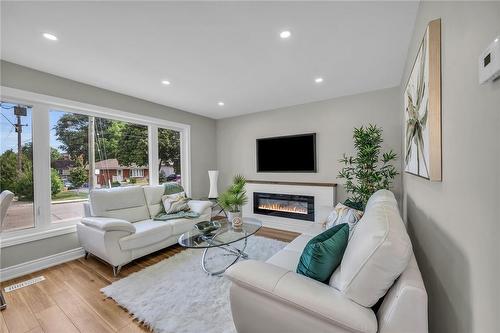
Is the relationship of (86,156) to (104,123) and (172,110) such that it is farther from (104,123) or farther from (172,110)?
(172,110)

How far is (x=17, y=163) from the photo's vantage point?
2512 millimetres

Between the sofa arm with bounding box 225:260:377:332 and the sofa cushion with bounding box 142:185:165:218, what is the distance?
2556 millimetres

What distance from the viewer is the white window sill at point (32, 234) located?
2377mm

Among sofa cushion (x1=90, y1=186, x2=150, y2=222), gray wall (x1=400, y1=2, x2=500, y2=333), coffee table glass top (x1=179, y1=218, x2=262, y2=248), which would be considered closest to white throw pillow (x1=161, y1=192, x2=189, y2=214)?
sofa cushion (x1=90, y1=186, x2=150, y2=222)

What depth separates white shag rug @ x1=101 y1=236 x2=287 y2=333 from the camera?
1617 mm

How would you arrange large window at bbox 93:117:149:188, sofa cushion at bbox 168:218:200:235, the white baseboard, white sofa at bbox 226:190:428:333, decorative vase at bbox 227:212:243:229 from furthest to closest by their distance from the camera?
large window at bbox 93:117:149:188, sofa cushion at bbox 168:218:200:235, decorative vase at bbox 227:212:243:229, the white baseboard, white sofa at bbox 226:190:428:333

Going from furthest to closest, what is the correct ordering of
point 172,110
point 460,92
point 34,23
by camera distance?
point 172,110 < point 34,23 < point 460,92

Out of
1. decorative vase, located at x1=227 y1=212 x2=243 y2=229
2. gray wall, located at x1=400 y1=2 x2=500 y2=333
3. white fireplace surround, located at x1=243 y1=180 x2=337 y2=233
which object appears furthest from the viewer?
white fireplace surround, located at x1=243 y1=180 x2=337 y2=233

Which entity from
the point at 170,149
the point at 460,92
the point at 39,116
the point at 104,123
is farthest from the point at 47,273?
the point at 460,92

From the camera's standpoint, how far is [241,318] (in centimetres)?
129

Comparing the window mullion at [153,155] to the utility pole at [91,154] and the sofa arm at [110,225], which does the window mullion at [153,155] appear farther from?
the sofa arm at [110,225]

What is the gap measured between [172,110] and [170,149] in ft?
2.62

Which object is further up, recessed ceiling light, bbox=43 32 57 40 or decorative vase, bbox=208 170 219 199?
recessed ceiling light, bbox=43 32 57 40

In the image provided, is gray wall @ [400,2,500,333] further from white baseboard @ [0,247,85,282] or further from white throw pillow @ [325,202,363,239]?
white baseboard @ [0,247,85,282]
